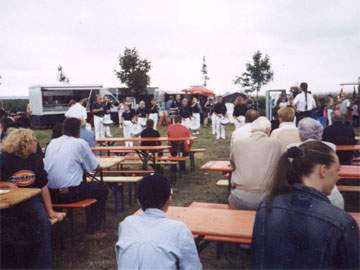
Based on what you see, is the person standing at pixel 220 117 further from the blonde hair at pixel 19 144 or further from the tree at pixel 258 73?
the tree at pixel 258 73

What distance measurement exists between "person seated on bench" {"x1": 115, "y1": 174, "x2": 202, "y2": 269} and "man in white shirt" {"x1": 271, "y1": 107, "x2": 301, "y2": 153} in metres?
3.21

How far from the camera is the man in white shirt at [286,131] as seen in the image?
5.20 m

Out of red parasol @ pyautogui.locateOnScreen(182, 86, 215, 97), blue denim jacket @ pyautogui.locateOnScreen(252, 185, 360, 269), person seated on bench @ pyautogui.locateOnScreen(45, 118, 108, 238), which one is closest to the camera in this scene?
blue denim jacket @ pyautogui.locateOnScreen(252, 185, 360, 269)

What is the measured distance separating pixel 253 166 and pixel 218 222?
82 cm

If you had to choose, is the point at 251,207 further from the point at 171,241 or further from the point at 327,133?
the point at 327,133

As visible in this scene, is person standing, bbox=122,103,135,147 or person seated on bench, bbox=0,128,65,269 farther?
person standing, bbox=122,103,135,147

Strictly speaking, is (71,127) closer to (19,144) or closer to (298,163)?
(19,144)

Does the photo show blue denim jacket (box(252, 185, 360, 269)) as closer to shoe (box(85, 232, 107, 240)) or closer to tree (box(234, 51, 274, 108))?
shoe (box(85, 232, 107, 240))

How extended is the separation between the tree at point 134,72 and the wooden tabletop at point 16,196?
113 ft

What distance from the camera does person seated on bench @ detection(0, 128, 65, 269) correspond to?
3521 mm

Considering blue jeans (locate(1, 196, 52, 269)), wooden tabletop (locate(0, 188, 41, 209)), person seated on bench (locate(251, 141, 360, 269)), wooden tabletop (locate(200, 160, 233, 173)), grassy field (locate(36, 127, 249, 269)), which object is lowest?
grassy field (locate(36, 127, 249, 269))

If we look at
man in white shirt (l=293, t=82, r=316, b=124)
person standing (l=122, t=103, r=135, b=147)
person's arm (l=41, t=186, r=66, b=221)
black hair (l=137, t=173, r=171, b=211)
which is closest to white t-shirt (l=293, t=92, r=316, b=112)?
man in white shirt (l=293, t=82, r=316, b=124)

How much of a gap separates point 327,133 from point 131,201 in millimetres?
3329

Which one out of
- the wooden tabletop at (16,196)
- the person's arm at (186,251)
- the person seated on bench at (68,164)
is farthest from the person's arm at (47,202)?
the person's arm at (186,251)
